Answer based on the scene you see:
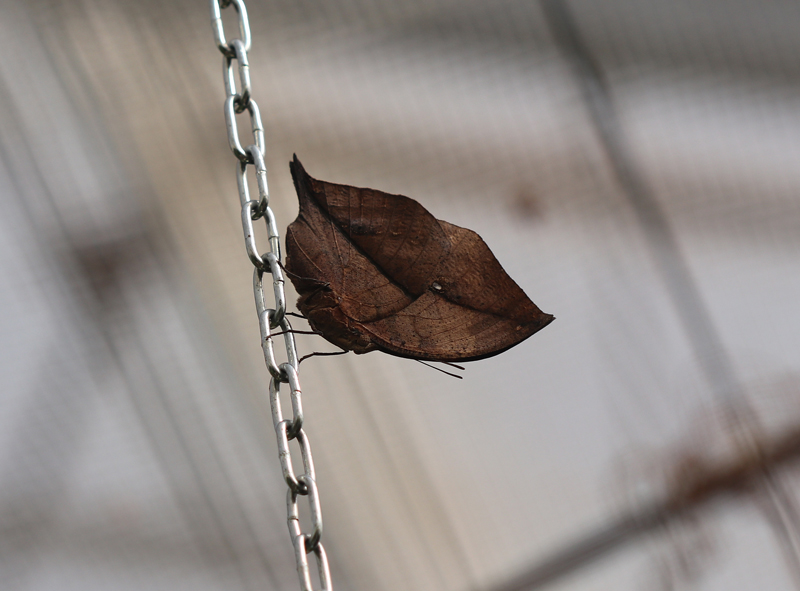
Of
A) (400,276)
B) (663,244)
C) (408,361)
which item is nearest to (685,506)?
(663,244)

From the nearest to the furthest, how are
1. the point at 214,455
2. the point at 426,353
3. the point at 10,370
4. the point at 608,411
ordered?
the point at 426,353, the point at 10,370, the point at 214,455, the point at 608,411

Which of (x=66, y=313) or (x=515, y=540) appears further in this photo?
(x=515, y=540)

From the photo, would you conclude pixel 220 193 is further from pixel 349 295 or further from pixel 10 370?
pixel 349 295

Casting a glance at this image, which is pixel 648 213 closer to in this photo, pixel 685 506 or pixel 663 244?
pixel 663 244

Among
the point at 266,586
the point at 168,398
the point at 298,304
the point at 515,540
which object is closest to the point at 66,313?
the point at 168,398

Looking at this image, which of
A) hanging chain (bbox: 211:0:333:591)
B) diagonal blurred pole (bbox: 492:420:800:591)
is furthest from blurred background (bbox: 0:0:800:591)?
hanging chain (bbox: 211:0:333:591)

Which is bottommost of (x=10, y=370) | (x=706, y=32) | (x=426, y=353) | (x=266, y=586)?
(x=266, y=586)
